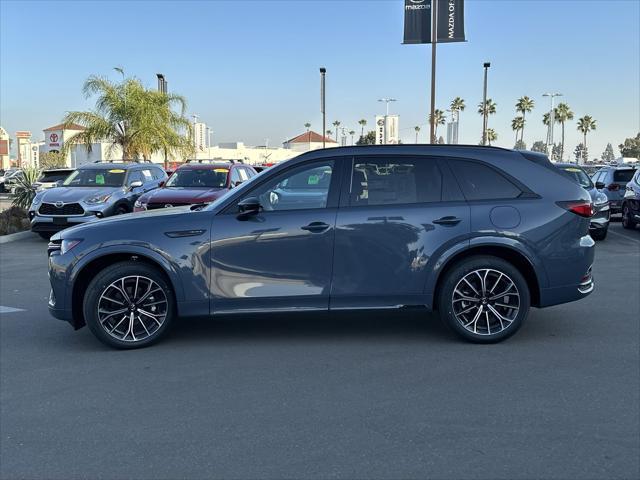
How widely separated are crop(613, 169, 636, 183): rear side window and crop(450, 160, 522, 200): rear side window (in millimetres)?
13464

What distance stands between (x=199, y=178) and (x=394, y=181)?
30.3ft

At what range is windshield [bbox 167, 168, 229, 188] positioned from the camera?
14.3m

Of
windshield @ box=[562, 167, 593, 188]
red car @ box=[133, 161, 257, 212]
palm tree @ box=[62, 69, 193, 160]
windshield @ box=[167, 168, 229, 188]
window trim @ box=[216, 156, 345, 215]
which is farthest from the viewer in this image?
palm tree @ box=[62, 69, 193, 160]

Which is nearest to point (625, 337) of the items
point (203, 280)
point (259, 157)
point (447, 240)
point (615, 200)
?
point (447, 240)

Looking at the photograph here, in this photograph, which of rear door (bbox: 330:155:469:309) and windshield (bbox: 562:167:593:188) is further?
windshield (bbox: 562:167:593:188)

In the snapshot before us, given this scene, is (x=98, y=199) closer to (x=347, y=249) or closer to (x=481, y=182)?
(x=347, y=249)

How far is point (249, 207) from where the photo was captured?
5746 millimetres

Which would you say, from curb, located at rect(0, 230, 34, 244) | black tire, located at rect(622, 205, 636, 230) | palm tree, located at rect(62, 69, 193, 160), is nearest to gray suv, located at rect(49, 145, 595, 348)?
curb, located at rect(0, 230, 34, 244)

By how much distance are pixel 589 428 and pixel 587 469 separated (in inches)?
22.9

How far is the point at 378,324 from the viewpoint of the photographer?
22.0 ft

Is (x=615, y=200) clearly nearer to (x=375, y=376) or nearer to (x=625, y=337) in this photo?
(x=625, y=337)

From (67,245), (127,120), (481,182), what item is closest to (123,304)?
(67,245)

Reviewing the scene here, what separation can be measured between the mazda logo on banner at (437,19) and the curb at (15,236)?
13526mm

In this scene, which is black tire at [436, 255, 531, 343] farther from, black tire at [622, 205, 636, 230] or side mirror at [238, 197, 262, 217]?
black tire at [622, 205, 636, 230]
